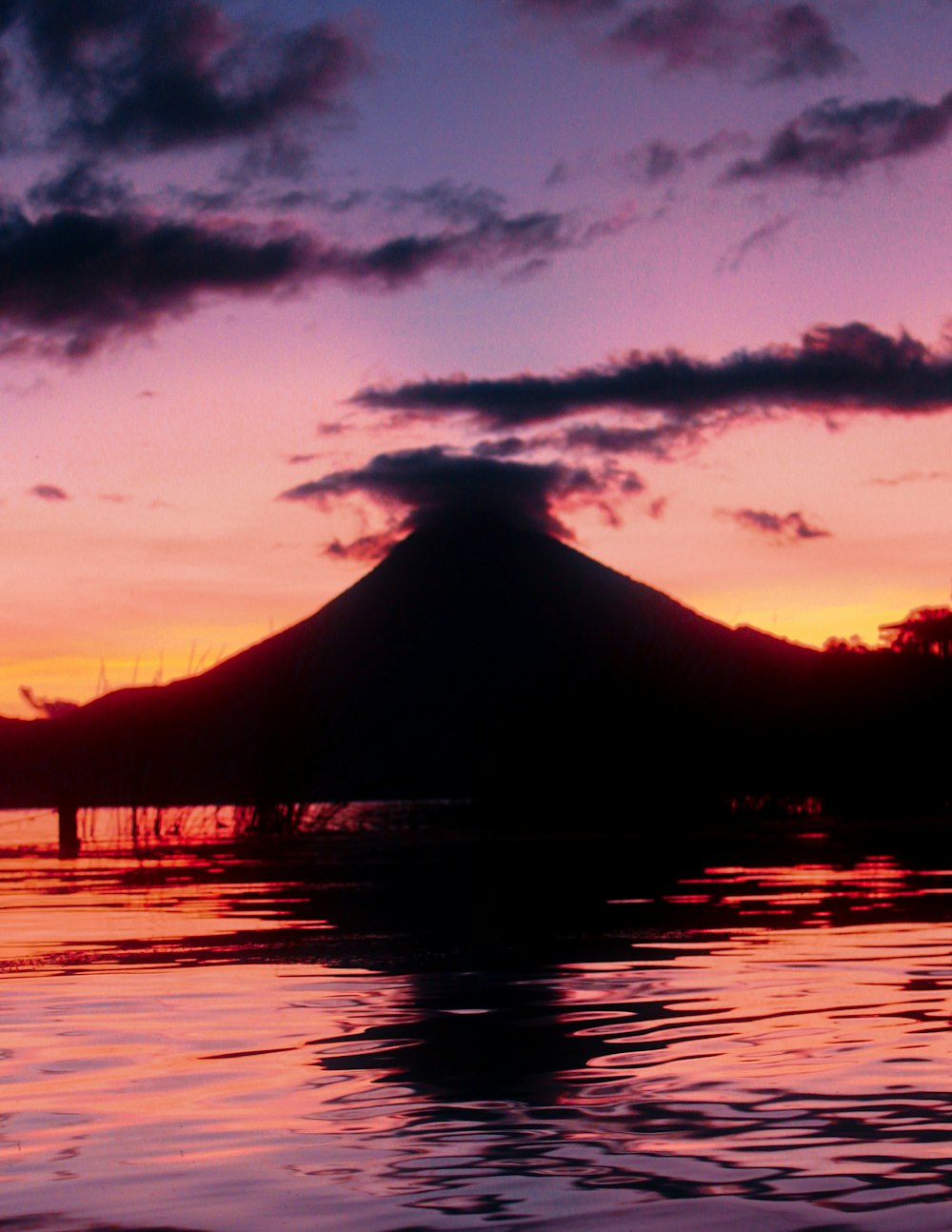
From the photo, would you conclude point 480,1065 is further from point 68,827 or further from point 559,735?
point 559,735

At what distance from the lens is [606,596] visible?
634 feet

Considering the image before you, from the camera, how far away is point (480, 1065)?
221 inches

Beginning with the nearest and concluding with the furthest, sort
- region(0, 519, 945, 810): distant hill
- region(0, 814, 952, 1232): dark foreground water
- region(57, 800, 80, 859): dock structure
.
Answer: region(0, 814, 952, 1232): dark foreground water → region(57, 800, 80, 859): dock structure → region(0, 519, 945, 810): distant hill

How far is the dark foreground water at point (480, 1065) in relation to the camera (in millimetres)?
3809

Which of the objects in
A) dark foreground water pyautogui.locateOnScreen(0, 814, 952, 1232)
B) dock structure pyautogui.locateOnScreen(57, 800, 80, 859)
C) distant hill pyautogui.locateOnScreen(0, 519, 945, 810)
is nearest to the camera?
dark foreground water pyautogui.locateOnScreen(0, 814, 952, 1232)

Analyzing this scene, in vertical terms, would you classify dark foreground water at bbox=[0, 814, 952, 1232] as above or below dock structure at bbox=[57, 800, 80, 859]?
below

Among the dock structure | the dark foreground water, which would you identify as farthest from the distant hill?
the dark foreground water

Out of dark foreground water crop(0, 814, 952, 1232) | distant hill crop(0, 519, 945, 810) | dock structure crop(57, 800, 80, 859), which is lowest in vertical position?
dark foreground water crop(0, 814, 952, 1232)

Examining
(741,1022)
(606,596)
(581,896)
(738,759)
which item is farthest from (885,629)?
(606,596)

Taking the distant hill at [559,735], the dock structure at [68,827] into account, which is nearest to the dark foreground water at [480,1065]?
the distant hill at [559,735]

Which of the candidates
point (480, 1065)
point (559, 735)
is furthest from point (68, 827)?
point (480, 1065)

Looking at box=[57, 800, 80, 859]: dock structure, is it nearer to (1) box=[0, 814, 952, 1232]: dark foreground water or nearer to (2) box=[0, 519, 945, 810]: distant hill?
(2) box=[0, 519, 945, 810]: distant hill

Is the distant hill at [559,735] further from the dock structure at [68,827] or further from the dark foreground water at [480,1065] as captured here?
the dark foreground water at [480,1065]

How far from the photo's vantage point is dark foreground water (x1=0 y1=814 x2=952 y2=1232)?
12.5 feet
